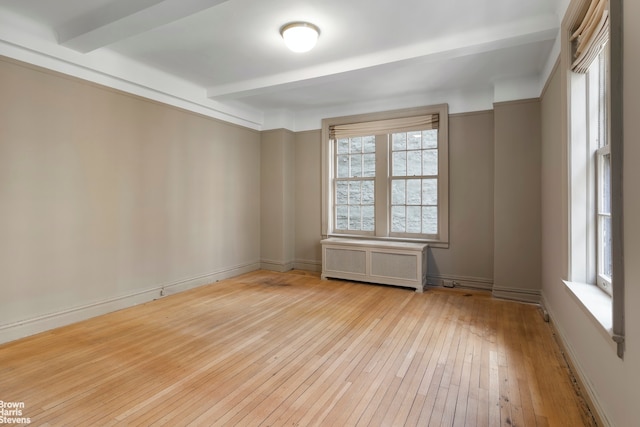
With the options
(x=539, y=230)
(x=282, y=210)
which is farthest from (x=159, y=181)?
(x=539, y=230)

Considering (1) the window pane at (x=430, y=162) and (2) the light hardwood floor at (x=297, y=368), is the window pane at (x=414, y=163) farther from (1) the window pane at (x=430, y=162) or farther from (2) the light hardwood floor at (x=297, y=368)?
(2) the light hardwood floor at (x=297, y=368)

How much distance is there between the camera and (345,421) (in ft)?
6.15

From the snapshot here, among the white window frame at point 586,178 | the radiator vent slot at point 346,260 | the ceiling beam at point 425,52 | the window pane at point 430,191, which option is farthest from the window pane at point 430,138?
the white window frame at point 586,178

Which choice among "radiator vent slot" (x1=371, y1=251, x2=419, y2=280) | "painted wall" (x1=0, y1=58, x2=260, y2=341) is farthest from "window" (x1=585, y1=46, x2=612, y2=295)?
"painted wall" (x1=0, y1=58, x2=260, y2=341)

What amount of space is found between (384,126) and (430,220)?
1646mm

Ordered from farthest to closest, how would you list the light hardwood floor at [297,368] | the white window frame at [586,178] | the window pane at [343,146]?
1. the window pane at [343,146]
2. the white window frame at [586,178]
3. the light hardwood floor at [297,368]

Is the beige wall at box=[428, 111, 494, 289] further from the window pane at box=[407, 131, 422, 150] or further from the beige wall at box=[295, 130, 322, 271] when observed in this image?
the beige wall at box=[295, 130, 322, 271]

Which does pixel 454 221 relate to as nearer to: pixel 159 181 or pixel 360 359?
pixel 360 359

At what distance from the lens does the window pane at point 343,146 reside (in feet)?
18.6

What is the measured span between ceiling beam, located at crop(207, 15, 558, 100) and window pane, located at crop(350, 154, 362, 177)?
1.79m

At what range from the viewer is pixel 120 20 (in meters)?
2.65

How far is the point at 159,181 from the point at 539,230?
4.81 metres

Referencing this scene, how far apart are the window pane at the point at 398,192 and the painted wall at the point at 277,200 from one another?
73.0 inches

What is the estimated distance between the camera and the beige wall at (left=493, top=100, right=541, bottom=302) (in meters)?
4.00
